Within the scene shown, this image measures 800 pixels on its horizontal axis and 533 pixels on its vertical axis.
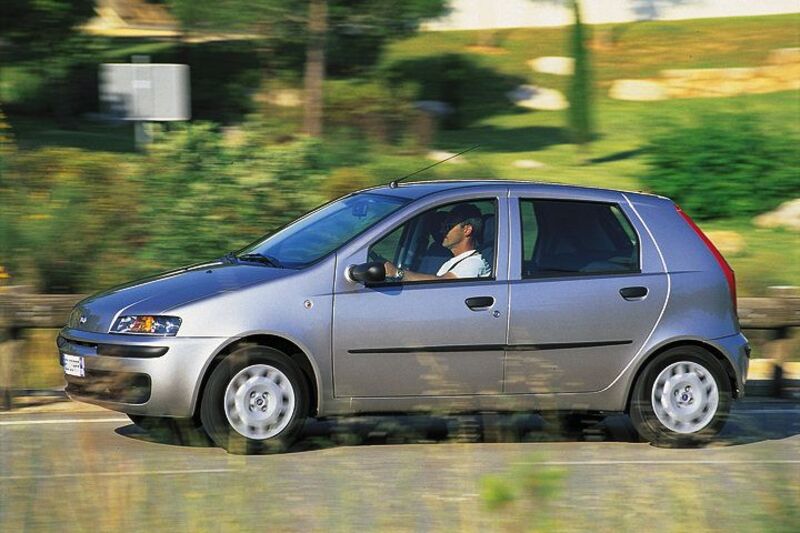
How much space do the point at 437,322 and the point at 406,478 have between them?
1137 mm

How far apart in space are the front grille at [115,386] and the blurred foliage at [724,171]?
16.4m

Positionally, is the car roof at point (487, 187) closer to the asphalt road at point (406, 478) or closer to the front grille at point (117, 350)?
the asphalt road at point (406, 478)

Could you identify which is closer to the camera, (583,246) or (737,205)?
(583,246)

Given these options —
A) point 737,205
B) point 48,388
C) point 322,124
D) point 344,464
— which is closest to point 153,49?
point 322,124

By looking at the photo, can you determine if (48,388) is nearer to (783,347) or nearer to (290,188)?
(290,188)

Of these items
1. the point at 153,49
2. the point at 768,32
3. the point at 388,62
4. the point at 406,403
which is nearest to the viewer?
the point at 406,403

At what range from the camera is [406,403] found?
323 inches

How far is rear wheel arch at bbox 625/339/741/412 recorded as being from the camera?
857 cm

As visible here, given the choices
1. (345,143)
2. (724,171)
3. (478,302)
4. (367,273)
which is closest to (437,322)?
(478,302)

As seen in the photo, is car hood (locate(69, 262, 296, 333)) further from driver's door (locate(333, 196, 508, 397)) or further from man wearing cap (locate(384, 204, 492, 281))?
man wearing cap (locate(384, 204, 492, 281))

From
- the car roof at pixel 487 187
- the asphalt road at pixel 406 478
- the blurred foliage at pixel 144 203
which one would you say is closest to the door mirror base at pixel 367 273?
the car roof at pixel 487 187

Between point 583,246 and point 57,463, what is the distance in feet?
10.9

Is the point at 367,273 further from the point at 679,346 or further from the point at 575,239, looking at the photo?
the point at 679,346

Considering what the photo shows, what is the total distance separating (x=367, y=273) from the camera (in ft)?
26.4
